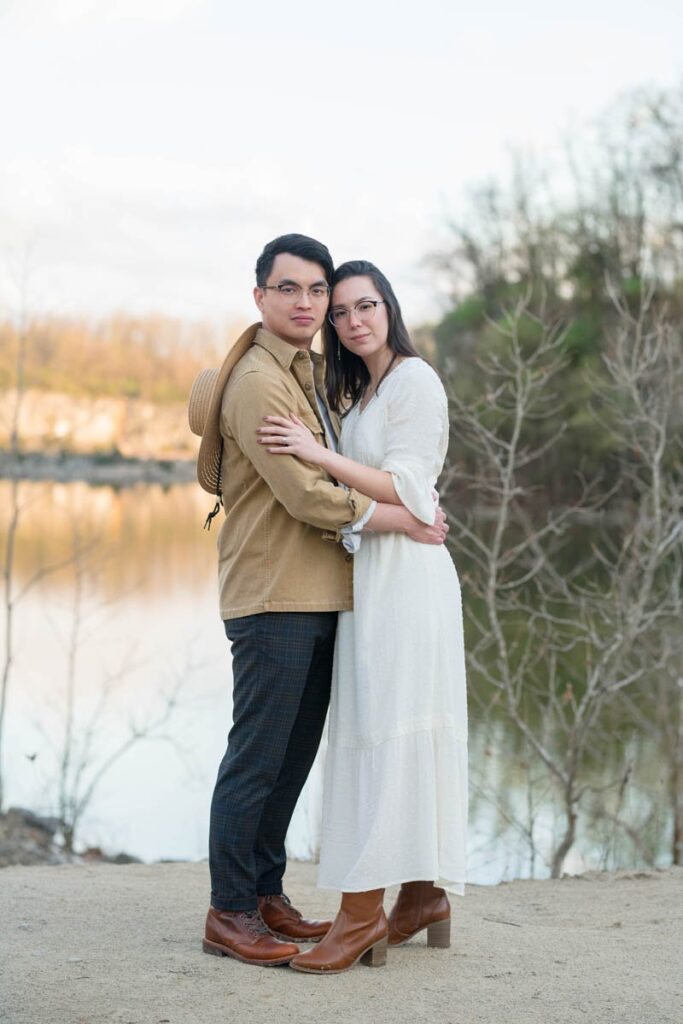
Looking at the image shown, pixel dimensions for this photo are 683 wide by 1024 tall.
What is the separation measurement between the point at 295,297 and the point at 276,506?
626 mm

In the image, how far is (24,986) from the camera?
3.23 metres

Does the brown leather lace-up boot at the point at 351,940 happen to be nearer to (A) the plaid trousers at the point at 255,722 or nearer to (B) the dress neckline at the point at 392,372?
(A) the plaid trousers at the point at 255,722

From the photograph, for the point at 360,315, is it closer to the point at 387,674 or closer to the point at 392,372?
the point at 392,372

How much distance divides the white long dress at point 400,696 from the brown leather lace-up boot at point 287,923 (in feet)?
1.19

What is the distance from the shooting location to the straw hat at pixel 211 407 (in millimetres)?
3539

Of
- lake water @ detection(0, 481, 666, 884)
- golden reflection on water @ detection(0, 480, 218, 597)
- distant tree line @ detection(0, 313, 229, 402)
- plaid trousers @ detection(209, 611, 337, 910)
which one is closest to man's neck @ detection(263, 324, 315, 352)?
plaid trousers @ detection(209, 611, 337, 910)

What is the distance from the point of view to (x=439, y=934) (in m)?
3.73

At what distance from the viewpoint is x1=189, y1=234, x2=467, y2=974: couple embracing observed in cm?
343

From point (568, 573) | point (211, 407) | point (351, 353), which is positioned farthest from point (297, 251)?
point (568, 573)

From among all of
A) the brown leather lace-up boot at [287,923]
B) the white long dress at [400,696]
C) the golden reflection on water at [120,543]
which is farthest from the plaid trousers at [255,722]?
the golden reflection on water at [120,543]

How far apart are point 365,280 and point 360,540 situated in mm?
791

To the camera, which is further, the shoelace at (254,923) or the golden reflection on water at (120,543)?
the golden reflection on water at (120,543)

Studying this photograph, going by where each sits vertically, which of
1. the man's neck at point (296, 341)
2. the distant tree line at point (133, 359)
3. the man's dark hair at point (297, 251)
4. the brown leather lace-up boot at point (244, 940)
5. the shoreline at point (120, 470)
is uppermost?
the distant tree line at point (133, 359)

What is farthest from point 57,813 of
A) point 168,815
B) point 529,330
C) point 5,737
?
point 529,330
